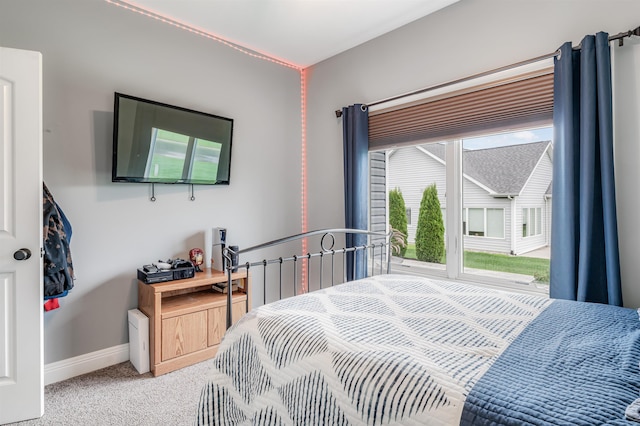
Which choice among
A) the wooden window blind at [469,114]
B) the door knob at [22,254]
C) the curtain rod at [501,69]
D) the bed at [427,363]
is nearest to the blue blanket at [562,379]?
the bed at [427,363]

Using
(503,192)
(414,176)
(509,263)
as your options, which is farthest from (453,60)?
(509,263)

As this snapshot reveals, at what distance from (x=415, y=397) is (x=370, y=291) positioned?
3.06 ft

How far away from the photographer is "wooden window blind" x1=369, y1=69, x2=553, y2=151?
218 cm

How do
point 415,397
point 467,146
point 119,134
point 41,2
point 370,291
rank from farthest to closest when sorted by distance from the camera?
point 467,146, point 119,134, point 41,2, point 370,291, point 415,397

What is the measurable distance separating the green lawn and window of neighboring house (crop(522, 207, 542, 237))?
0.60 feet

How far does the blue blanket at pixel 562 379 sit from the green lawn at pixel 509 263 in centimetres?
111

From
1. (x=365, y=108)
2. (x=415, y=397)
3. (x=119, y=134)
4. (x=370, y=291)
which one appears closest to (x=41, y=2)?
(x=119, y=134)

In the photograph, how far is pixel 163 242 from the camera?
2.72 meters

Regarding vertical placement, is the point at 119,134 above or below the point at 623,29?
below

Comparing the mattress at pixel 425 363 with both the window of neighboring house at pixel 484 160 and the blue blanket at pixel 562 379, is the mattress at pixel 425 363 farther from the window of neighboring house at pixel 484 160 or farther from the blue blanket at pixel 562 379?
the window of neighboring house at pixel 484 160

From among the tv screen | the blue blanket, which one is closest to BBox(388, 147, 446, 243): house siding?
the tv screen

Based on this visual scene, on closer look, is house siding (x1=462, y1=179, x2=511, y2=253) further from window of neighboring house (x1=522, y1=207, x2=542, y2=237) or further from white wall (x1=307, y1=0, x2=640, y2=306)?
white wall (x1=307, y1=0, x2=640, y2=306)

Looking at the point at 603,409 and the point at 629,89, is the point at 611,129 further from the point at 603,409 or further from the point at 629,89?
the point at 603,409

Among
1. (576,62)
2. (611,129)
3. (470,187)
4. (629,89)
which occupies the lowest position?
(470,187)
